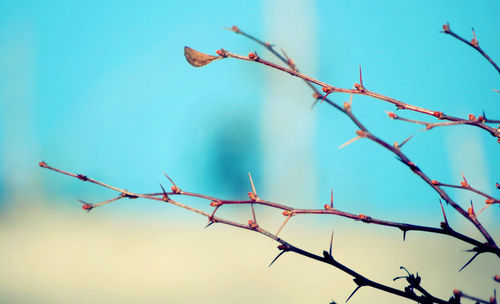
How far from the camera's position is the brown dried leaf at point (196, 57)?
3.52ft

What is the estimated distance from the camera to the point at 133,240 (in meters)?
8.03

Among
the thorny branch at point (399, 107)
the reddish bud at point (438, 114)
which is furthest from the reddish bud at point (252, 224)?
the reddish bud at point (438, 114)

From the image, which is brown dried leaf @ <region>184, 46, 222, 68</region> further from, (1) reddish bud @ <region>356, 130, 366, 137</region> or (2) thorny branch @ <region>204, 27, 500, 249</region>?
(1) reddish bud @ <region>356, 130, 366, 137</region>

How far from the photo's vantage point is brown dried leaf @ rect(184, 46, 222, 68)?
107cm

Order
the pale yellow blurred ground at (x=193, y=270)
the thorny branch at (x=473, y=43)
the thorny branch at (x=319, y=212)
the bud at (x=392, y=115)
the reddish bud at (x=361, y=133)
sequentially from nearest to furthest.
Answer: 1. the reddish bud at (x=361, y=133)
2. the bud at (x=392, y=115)
3. the thorny branch at (x=319, y=212)
4. the thorny branch at (x=473, y=43)
5. the pale yellow blurred ground at (x=193, y=270)

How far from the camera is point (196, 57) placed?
108 centimetres

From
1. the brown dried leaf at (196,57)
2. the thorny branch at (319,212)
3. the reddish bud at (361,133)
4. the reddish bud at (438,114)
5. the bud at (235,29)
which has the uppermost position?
the bud at (235,29)

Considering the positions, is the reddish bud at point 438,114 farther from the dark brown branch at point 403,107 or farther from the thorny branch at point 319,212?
the thorny branch at point 319,212

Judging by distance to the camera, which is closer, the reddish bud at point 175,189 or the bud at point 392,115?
the bud at point 392,115

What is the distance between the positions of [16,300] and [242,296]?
89.8 inches

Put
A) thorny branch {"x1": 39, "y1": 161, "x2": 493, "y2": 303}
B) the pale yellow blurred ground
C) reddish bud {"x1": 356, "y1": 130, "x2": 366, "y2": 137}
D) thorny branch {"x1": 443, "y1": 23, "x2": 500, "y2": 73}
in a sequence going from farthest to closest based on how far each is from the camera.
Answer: the pale yellow blurred ground → thorny branch {"x1": 443, "y1": 23, "x2": 500, "y2": 73} → thorny branch {"x1": 39, "y1": 161, "x2": 493, "y2": 303} → reddish bud {"x1": 356, "y1": 130, "x2": 366, "y2": 137}

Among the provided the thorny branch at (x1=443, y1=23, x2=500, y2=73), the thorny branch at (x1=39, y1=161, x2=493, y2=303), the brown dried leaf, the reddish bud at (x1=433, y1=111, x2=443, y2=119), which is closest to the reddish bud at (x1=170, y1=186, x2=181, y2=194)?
the thorny branch at (x1=39, y1=161, x2=493, y2=303)

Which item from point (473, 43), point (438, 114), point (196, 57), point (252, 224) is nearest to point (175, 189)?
point (252, 224)

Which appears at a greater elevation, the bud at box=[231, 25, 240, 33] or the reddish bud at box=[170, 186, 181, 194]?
the bud at box=[231, 25, 240, 33]
